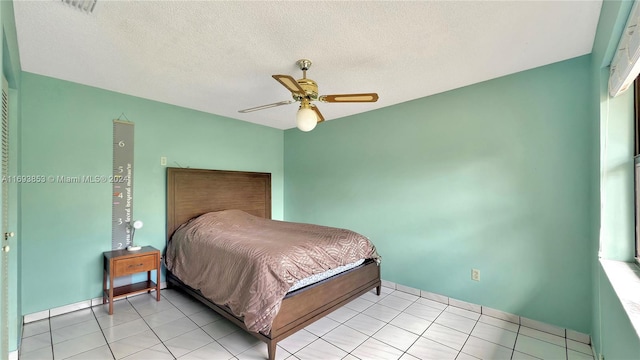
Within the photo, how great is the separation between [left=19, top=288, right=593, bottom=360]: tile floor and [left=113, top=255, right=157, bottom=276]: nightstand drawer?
1.30ft

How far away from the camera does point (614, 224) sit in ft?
5.75

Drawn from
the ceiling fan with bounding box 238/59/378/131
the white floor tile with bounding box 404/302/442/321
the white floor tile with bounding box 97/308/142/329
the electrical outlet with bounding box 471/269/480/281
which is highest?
the ceiling fan with bounding box 238/59/378/131

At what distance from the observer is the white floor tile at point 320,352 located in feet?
6.82

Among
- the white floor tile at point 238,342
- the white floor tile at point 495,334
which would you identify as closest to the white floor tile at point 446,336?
the white floor tile at point 495,334

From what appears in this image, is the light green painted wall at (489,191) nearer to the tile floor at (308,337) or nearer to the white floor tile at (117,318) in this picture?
the tile floor at (308,337)

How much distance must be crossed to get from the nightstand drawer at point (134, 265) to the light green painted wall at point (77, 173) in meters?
0.41

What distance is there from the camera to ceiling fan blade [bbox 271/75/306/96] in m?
1.88

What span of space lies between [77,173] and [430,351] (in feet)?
12.3

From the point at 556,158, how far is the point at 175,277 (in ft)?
13.4

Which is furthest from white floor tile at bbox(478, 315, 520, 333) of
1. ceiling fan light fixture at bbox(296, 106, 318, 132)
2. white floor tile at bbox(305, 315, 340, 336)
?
ceiling fan light fixture at bbox(296, 106, 318, 132)

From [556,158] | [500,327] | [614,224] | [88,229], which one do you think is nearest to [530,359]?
[500,327]

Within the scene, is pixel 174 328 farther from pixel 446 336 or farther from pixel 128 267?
pixel 446 336

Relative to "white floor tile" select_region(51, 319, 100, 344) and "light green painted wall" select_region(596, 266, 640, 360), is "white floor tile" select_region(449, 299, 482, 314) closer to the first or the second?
"light green painted wall" select_region(596, 266, 640, 360)

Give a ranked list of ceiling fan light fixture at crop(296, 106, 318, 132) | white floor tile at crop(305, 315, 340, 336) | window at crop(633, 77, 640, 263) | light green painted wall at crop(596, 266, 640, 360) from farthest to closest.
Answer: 1. white floor tile at crop(305, 315, 340, 336)
2. ceiling fan light fixture at crop(296, 106, 318, 132)
3. window at crop(633, 77, 640, 263)
4. light green painted wall at crop(596, 266, 640, 360)
